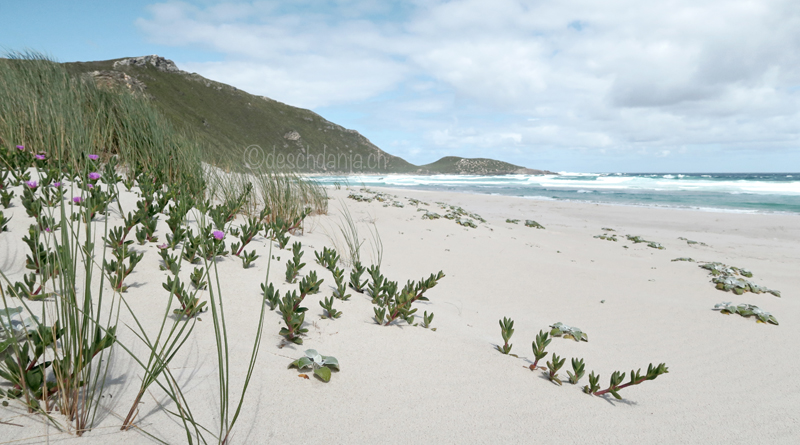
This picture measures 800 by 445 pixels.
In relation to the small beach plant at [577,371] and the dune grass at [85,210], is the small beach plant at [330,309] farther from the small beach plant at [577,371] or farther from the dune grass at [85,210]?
the small beach plant at [577,371]

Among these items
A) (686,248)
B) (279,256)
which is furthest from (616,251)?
(279,256)

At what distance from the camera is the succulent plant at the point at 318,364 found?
5.55ft

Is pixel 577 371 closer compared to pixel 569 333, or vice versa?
pixel 577 371

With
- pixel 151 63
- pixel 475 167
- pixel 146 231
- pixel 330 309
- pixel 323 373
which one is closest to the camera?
pixel 323 373

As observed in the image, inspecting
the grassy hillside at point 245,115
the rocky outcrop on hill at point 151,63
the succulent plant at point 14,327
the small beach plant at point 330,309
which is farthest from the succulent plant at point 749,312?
the rocky outcrop on hill at point 151,63

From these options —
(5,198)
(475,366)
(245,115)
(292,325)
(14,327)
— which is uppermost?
(245,115)

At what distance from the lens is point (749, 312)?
3.54m

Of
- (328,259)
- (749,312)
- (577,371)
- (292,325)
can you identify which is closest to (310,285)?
(292,325)

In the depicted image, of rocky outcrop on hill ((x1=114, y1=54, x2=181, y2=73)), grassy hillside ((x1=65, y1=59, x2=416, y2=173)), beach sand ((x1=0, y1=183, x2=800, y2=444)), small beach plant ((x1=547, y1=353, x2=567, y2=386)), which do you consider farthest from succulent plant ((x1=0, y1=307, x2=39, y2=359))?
rocky outcrop on hill ((x1=114, y1=54, x2=181, y2=73))

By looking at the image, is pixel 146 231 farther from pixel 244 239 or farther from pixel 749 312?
pixel 749 312

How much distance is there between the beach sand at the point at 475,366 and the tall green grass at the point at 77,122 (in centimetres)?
173

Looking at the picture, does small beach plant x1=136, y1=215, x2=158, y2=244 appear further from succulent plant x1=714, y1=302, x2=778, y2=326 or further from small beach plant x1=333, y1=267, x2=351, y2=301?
succulent plant x1=714, y1=302, x2=778, y2=326

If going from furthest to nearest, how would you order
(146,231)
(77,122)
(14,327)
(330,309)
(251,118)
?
1. (251,118)
2. (77,122)
3. (146,231)
4. (330,309)
5. (14,327)

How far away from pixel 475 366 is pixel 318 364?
849 mm
